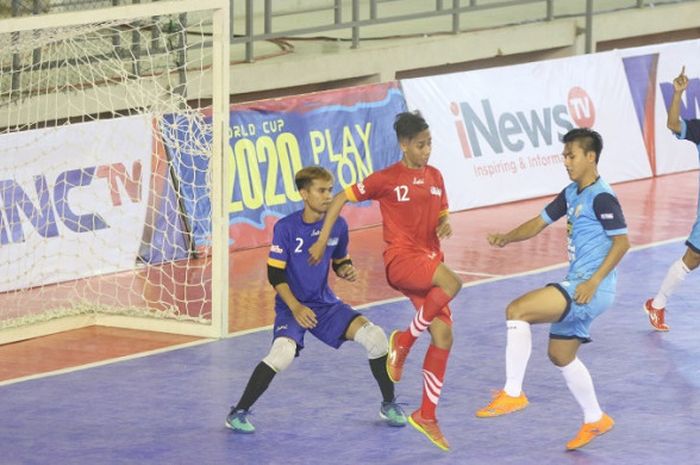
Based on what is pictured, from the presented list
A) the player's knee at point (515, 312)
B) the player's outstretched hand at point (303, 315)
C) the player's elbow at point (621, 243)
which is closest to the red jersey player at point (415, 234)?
the player's outstretched hand at point (303, 315)

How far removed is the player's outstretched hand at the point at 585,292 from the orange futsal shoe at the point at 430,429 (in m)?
1.29

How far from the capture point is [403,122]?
1126 cm

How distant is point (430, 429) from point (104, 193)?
7.07 meters

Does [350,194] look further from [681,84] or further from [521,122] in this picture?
[521,122]

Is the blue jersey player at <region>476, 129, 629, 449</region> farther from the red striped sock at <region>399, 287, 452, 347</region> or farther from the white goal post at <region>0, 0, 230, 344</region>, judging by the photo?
the white goal post at <region>0, 0, 230, 344</region>

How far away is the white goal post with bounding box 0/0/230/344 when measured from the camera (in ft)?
47.7

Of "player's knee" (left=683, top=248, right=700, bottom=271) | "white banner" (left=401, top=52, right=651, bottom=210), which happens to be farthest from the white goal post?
"player's knee" (left=683, top=248, right=700, bottom=271)

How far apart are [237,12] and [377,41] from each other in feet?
10.8

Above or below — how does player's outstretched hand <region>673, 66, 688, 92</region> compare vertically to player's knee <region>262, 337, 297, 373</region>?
above

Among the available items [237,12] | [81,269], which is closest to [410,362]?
[81,269]

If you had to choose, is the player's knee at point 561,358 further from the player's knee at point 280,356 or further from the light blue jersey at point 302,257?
the player's knee at point 280,356

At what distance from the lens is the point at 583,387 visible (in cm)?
1078

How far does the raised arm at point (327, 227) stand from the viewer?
11.1 metres

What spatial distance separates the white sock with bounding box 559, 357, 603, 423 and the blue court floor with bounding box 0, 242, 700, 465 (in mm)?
247
